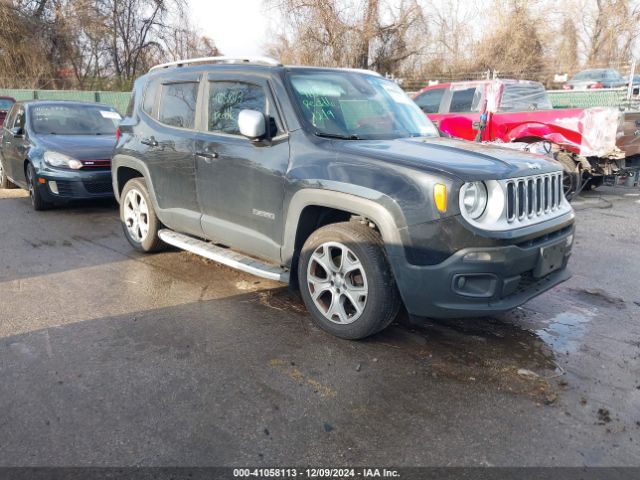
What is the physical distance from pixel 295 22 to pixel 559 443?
21.5 m

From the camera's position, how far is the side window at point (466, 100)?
33.2ft

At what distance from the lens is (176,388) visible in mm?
3072

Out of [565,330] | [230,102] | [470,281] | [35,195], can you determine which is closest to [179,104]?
[230,102]

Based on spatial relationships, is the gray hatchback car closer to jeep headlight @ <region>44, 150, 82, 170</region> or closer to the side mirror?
the side mirror

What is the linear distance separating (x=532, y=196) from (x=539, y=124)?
20.2 ft

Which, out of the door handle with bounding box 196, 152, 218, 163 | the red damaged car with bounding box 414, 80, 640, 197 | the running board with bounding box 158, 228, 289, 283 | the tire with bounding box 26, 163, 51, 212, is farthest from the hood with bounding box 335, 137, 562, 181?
the tire with bounding box 26, 163, 51, 212

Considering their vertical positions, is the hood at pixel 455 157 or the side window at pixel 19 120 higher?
the side window at pixel 19 120

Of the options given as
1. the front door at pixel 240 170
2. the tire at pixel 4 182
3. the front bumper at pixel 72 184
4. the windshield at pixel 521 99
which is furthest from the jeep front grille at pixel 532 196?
the tire at pixel 4 182

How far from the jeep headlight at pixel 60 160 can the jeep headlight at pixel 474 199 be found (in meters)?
6.06

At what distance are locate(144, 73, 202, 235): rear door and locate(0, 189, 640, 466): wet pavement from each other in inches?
25.7

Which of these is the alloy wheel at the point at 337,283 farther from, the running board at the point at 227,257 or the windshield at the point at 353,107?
the windshield at the point at 353,107

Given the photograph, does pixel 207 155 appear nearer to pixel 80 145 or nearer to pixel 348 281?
pixel 348 281

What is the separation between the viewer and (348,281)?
3625 millimetres

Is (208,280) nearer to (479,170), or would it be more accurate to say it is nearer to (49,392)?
(49,392)
